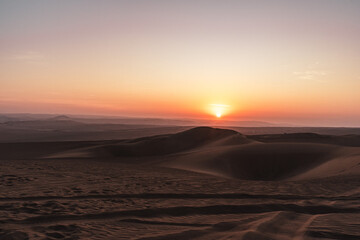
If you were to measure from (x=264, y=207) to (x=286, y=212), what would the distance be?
639 millimetres

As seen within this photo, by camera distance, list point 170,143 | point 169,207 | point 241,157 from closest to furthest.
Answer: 1. point 169,207
2. point 241,157
3. point 170,143

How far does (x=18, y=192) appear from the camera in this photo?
8.62 m

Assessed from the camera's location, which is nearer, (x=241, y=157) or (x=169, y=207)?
(x=169, y=207)

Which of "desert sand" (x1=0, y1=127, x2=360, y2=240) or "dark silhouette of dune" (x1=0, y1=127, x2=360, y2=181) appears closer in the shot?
"desert sand" (x1=0, y1=127, x2=360, y2=240)

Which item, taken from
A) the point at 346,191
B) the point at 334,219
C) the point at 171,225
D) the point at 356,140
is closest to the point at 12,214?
the point at 171,225

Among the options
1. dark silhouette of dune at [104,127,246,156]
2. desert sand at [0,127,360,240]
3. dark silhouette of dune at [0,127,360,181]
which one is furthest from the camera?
dark silhouette of dune at [104,127,246,156]

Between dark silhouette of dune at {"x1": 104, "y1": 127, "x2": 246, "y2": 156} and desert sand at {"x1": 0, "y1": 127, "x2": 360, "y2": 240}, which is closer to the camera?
desert sand at {"x1": 0, "y1": 127, "x2": 360, "y2": 240}

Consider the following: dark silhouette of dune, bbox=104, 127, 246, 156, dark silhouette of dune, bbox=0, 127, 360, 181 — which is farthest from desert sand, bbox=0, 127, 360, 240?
dark silhouette of dune, bbox=104, 127, 246, 156

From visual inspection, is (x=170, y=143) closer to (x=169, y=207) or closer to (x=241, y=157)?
(x=241, y=157)

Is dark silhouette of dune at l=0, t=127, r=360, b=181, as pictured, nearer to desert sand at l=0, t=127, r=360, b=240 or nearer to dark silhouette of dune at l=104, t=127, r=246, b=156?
dark silhouette of dune at l=104, t=127, r=246, b=156

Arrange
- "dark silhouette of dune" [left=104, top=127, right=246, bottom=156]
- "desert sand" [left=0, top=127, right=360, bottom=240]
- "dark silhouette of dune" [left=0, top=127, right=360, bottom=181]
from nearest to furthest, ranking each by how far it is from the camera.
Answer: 1. "desert sand" [left=0, top=127, right=360, bottom=240]
2. "dark silhouette of dune" [left=0, top=127, right=360, bottom=181]
3. "dark silhouette of dune" [left=104, top=127, right=246, bottom=156]

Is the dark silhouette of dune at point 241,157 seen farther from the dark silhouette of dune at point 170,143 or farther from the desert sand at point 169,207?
the desert sand at point 169,207

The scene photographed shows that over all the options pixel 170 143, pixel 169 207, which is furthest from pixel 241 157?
pixel 169 207

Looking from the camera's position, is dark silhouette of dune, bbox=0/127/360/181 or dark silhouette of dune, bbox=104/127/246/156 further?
dark silhouette of dune, bbox=104/127/246/156
